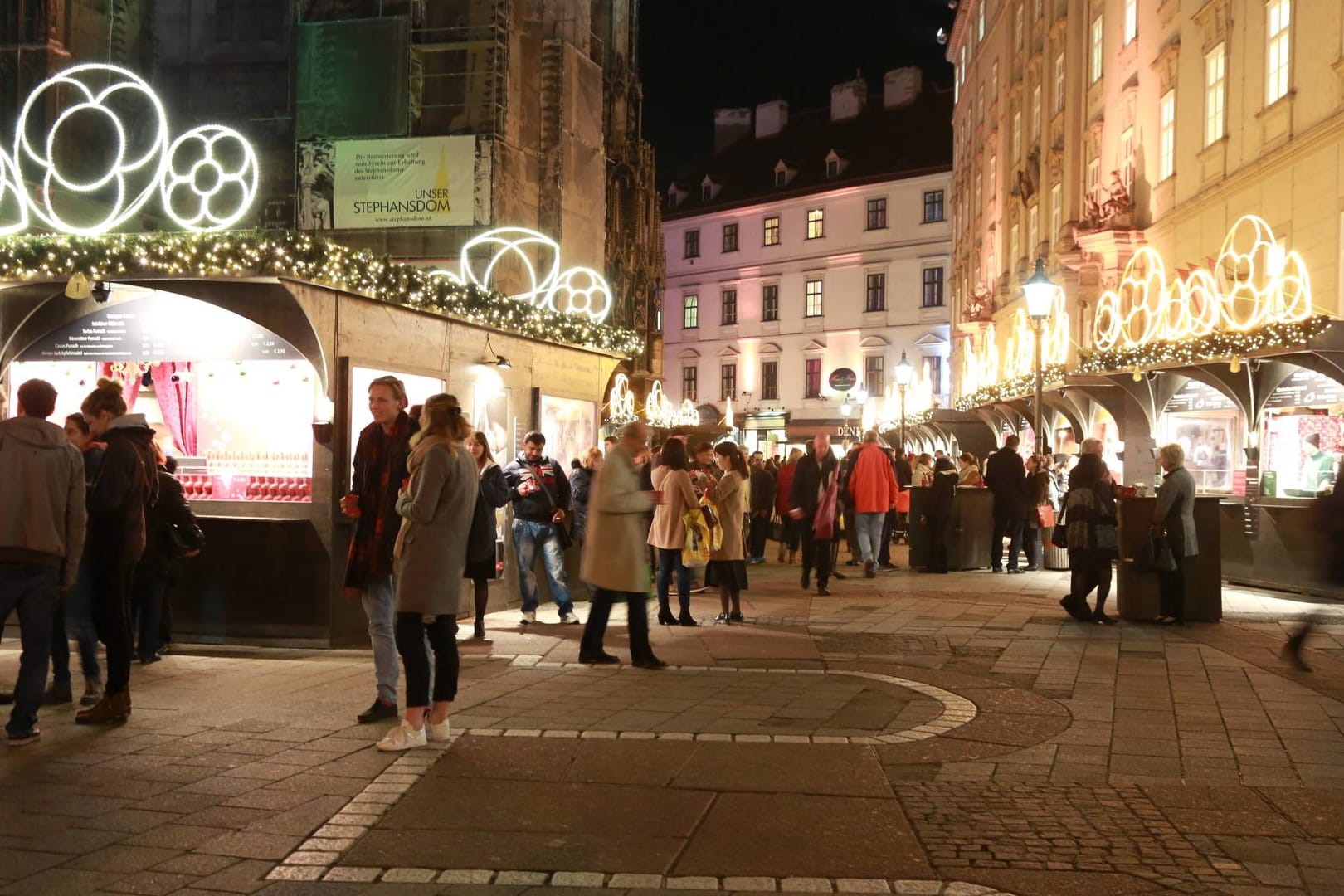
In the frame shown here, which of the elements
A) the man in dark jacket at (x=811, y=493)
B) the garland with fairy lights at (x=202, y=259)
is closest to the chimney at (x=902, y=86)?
the man in dark jacket at (x=811, y=493)

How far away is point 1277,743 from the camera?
25.1 feet

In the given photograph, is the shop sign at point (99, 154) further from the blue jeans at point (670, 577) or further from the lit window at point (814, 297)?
the lit window at point (814, 297)

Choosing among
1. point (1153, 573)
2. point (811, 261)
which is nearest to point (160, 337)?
point (1153, 573)

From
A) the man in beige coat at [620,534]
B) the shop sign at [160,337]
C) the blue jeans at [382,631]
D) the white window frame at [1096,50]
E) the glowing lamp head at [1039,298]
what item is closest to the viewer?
the blue jeans at [382,631]

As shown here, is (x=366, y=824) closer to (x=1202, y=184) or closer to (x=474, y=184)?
(x=1202, y=184)

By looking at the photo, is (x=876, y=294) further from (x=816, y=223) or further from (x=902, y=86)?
(x=902, y=86)

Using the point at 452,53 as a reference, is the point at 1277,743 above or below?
below

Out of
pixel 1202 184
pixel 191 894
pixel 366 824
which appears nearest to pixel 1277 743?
pixel 366 824

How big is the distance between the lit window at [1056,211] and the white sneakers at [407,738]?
31.6 meters

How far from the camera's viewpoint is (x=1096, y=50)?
3466 centimetres

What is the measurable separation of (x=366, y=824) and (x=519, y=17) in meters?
30.7

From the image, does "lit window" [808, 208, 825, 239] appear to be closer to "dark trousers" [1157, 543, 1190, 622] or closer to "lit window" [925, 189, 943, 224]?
"lit window" [925, 189, 943, 224]

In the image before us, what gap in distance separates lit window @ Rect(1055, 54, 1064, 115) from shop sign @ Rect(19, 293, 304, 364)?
29.4 meters

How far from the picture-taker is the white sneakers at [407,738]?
7.04 metres
